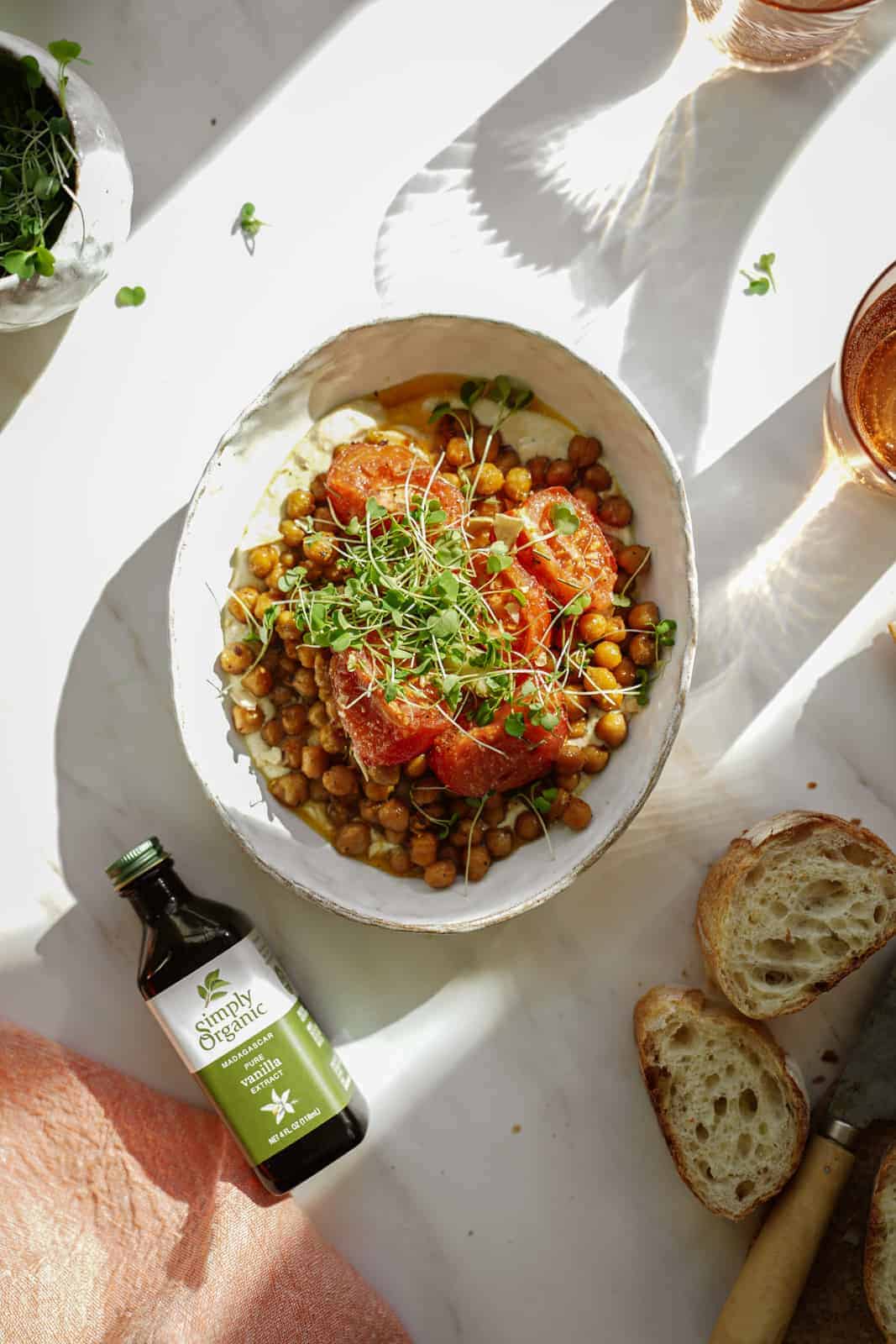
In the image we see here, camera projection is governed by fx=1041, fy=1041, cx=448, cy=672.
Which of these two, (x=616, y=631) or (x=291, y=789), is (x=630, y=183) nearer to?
(x=616, y=631)

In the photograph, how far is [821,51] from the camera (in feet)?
4.93

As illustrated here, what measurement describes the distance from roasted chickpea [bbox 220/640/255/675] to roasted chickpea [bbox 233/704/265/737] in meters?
0.05

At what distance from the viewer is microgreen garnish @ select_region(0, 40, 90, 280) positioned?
1317 millimetres

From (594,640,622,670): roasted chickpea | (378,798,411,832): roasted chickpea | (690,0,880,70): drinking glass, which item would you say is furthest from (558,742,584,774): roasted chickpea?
(690,0,880,70): drinking glass

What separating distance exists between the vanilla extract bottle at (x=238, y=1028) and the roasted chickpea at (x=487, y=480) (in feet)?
2.06

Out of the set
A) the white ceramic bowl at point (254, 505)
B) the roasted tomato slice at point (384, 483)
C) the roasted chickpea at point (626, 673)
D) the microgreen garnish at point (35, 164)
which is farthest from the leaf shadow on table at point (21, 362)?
the roasted chickpea at point (626, 673)

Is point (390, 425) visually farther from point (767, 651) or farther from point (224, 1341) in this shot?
point (224, 1341)

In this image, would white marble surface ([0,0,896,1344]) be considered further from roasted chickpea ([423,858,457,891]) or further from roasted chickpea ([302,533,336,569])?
roasted chickpea ([302,533,336,569])

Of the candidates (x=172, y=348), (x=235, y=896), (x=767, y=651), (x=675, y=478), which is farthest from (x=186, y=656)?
(x=767, y=651)

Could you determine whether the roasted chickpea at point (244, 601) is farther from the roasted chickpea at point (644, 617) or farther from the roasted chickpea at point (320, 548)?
the roasted chickpea at point (644, 617)

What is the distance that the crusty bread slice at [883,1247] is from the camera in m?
1.33

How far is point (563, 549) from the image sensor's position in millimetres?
1340

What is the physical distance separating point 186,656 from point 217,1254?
0.84 m

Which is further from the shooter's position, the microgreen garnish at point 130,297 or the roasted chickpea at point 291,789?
the microgreen garnish at point 130,297
